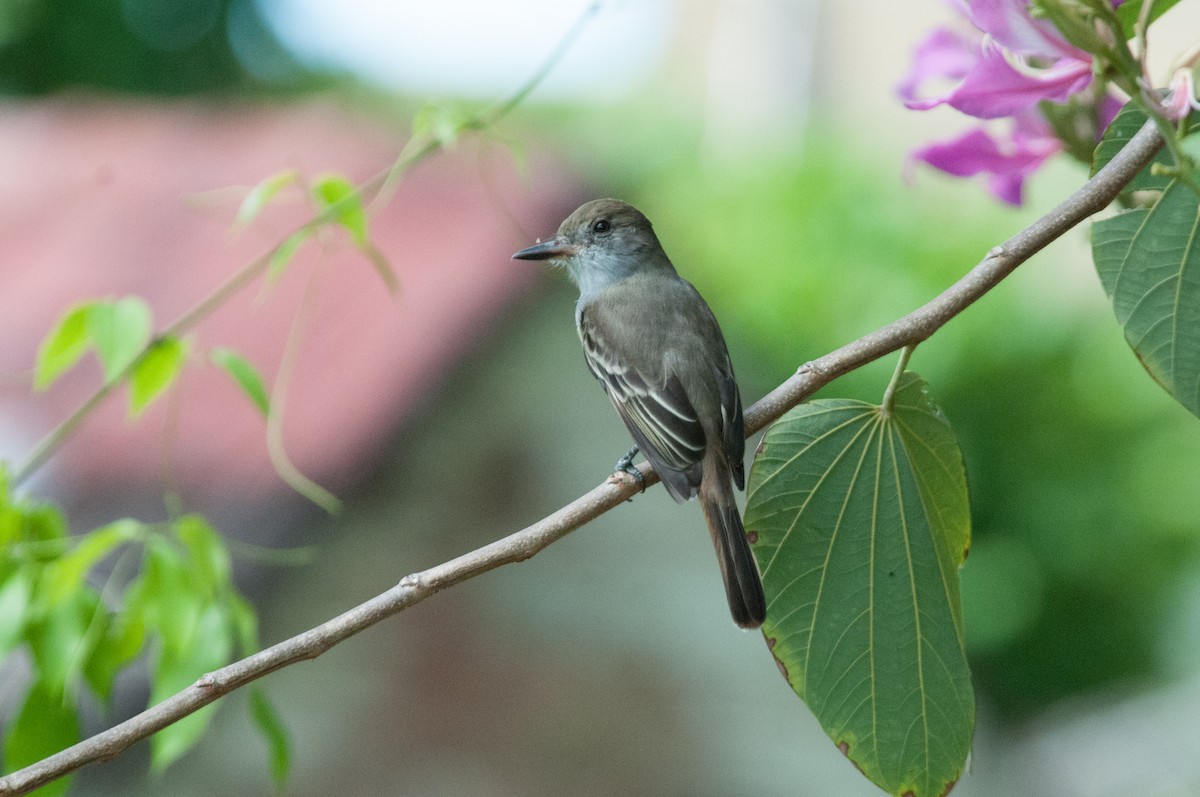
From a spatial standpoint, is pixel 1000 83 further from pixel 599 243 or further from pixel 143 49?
pixel 143 49

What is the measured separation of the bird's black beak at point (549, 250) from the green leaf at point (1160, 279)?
110 centimetres

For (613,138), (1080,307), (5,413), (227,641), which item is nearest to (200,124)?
(613,138)

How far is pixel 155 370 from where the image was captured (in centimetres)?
134

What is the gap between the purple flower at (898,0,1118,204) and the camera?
0.78 meters

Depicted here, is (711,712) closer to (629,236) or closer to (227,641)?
(629,236)

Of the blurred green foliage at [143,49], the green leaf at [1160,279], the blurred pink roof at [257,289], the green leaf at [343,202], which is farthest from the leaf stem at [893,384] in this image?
the blurred green foliage at [143,49]

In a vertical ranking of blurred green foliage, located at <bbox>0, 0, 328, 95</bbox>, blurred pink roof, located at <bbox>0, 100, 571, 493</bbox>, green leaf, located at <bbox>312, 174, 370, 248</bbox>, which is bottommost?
green leaf, located at <bbox>312, 174, 370, 248</bbox>

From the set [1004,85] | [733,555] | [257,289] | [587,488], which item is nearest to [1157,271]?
[1004,85]

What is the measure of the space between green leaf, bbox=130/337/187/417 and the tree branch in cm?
53

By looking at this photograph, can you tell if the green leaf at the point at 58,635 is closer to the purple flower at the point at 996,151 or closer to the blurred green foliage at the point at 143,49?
the purple flower at the point at 996,151

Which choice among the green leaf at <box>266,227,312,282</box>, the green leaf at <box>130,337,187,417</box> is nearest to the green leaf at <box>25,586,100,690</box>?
the green leaf at <box>130,337,187,417</box>

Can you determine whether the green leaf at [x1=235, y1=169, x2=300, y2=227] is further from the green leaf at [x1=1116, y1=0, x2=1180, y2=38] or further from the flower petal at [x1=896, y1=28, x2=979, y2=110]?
the green leaf at [x1=1116, y1=0, x2=1180, y2=38]

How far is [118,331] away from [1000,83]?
89 cm

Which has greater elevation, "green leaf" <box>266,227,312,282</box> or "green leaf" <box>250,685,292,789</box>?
"green leaf" <box>266,227,312,282</box>
